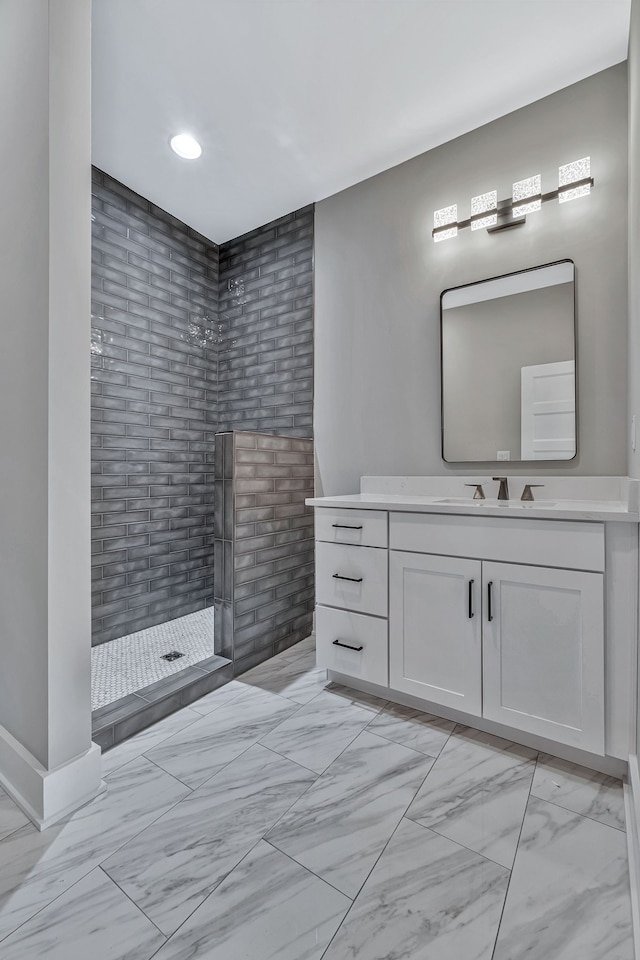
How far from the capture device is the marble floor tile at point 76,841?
1.07 metres

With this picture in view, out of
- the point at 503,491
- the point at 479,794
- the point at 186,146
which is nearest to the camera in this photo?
the point at 479,794

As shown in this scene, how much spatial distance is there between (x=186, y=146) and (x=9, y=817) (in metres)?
2.92

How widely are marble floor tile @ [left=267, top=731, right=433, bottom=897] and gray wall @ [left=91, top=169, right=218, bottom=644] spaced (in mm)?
1704

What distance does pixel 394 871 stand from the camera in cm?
113

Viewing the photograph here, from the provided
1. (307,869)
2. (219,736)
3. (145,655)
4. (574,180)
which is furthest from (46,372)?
(574,180)

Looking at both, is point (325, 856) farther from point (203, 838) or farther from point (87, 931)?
point (87, 931)

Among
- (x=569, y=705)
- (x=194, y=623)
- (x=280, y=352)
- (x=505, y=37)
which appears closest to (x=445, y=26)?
(x=505, y=37)

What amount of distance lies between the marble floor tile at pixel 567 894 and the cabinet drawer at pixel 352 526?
1.04m

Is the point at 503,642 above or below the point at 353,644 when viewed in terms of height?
above

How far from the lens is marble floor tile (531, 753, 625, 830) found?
1.31m

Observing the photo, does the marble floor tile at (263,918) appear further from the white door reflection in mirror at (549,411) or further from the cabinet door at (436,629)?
the white door reflection in mirror at (549,411)

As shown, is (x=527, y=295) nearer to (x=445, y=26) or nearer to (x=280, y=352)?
(x=445, y=26)

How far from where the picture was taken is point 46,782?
1293 millimetres

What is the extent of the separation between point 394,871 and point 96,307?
2.82 metres
